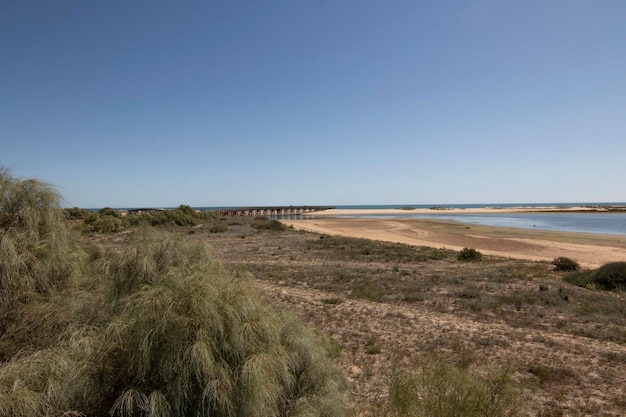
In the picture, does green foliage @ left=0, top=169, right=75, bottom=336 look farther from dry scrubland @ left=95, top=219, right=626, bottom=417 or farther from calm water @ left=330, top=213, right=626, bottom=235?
calm water @ left=330, top=213, right=626, bottom=235

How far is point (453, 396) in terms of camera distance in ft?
13.9

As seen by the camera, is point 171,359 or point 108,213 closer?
point 171,359

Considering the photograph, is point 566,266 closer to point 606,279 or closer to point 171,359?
point 606,279

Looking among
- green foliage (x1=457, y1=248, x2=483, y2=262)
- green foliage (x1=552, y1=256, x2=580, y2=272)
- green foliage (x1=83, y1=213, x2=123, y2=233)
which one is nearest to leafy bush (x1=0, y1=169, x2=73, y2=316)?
green foliage (x1=457, y1=248, x2=483, y2=262)

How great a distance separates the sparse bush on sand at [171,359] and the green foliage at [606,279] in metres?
16.2

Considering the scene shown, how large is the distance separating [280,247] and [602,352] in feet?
72.2

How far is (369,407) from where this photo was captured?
5.70 metres

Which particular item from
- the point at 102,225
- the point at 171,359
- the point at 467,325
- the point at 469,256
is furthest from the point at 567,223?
the point at 171,359

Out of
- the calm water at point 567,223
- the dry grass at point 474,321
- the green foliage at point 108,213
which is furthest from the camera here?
the calm water at point 567,223

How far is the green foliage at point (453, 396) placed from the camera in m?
4.11

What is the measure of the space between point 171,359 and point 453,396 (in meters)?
3.31

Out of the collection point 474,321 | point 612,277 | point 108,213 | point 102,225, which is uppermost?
point 108,213

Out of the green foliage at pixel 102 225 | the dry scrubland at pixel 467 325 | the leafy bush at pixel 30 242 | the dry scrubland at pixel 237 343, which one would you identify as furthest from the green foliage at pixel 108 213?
the leafy bush at pixel 30 242

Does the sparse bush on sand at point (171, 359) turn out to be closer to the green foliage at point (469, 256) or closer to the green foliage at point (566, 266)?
the green foliage at point (566, 266)
